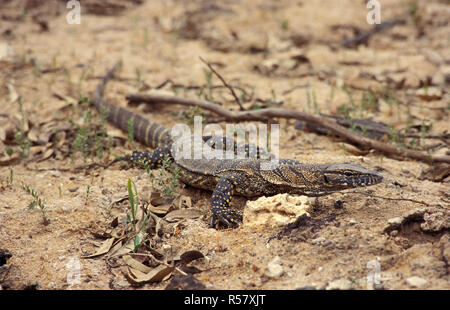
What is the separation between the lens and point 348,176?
4703mm

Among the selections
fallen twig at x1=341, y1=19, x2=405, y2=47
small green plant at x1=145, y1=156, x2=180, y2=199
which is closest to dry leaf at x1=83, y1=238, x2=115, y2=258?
small green plant at x1=145, y1=156, x2=180, y2=199

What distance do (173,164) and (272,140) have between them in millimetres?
1782

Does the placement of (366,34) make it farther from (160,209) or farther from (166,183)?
(160,209)

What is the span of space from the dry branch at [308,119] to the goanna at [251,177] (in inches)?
29.9

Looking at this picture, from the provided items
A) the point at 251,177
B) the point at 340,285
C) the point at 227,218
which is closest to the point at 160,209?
the point at 227,218

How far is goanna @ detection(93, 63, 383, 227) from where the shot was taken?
15.6ft

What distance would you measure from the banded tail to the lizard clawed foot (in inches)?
84.7

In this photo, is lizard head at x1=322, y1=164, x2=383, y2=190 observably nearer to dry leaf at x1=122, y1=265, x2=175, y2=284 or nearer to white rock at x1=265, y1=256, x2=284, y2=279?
white rock at x1=265, y1=256, x2=284, y2=279

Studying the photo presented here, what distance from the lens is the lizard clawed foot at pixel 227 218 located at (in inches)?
193

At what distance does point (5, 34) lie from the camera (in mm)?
10258

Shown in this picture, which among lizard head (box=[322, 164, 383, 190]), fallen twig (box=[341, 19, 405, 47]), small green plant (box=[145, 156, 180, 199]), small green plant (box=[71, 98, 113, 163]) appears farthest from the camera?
fallen twig (box=[341, 19, 405, 47])

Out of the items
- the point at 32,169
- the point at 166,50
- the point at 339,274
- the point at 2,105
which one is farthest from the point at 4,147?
the point at 339,274

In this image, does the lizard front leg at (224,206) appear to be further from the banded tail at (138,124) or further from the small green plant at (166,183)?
the banded tail at (138,124)

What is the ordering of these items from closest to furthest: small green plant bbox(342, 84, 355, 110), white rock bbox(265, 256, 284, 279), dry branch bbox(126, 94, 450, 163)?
white rock bbox(265, 256, 284, 279), dry branch bbox(126, 94, 450, 163), small green plant bbox(342, 84, 355, 110)
